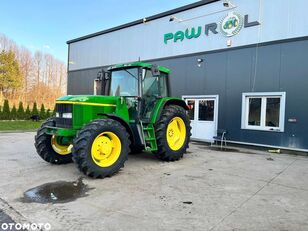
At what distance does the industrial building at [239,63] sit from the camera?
25.6 ft

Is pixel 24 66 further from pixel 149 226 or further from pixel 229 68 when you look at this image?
pixel 149 226

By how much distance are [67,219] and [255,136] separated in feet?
23.5

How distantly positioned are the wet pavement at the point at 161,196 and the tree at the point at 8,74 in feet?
84.9

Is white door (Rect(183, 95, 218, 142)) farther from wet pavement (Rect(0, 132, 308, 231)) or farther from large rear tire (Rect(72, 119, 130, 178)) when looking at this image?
large rear tire (Rect(72, 119, 130, 178))

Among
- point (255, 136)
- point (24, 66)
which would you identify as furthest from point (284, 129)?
point (24, 66)

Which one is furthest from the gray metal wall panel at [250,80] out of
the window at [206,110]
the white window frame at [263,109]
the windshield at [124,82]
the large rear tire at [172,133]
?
the windshield at [124,82]

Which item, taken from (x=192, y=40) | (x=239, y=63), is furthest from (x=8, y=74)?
(x=239, y=63)

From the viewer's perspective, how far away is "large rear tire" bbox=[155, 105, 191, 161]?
5965 millimetres

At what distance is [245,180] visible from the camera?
4867 mm

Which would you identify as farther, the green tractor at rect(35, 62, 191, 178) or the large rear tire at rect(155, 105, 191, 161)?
the large rear tire at rect(155, 105, 191, 161)

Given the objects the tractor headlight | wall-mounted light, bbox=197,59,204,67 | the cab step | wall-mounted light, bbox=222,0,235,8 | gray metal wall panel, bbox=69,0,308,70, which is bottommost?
the cab step

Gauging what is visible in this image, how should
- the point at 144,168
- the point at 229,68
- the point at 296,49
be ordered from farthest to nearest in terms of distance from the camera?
the point at 229,68, the point at 296,49, the point at 144,168

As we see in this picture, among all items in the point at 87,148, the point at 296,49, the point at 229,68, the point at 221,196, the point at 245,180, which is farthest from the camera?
the point at 229,68

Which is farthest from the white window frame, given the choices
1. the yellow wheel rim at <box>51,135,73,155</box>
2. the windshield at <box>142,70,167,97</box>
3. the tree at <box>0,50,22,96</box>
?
the tree at <box>0,50,22,96</box>
